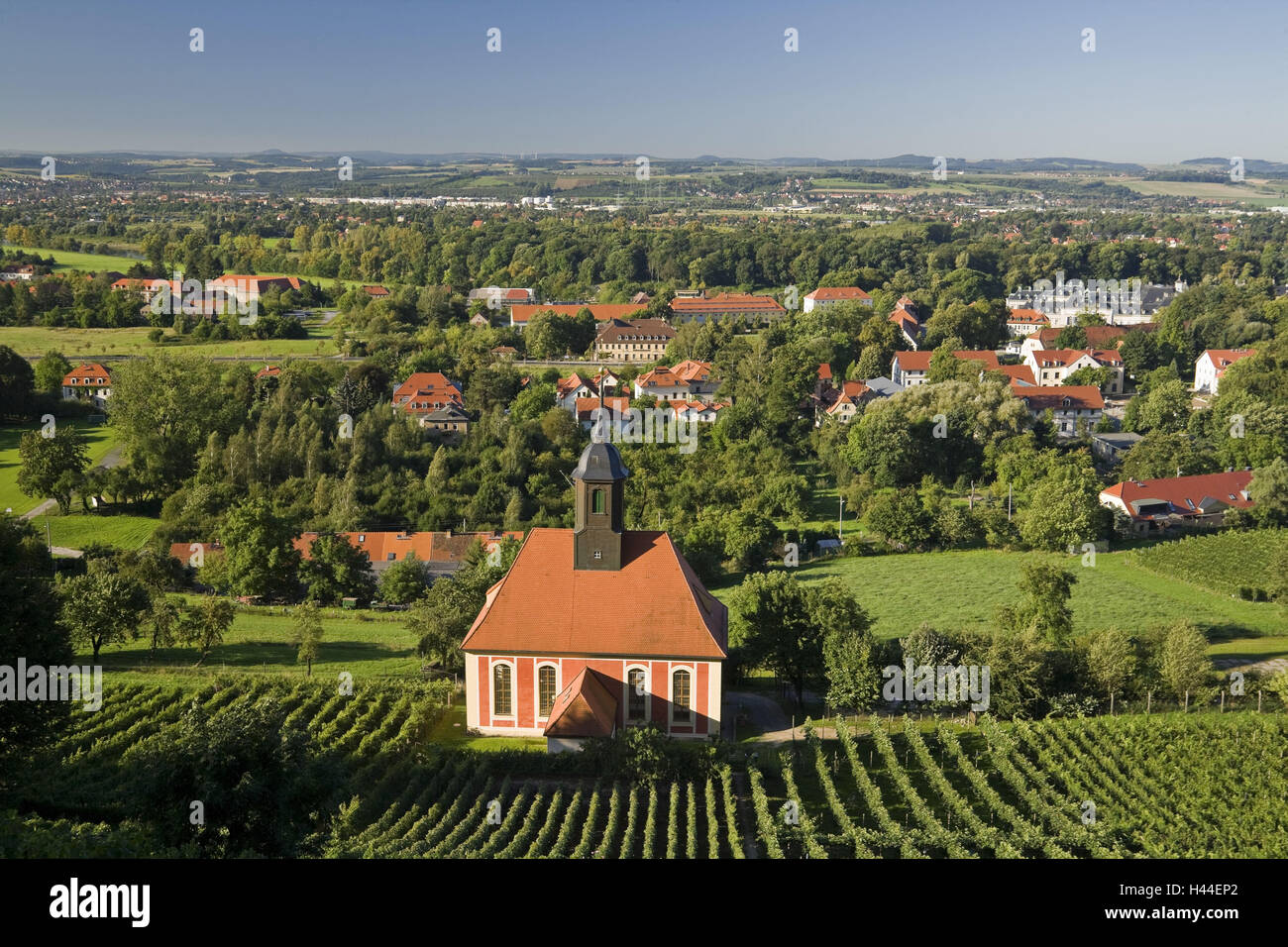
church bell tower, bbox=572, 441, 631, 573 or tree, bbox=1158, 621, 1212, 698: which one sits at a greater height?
church bell tower, bbox=572, 441, 631, 573

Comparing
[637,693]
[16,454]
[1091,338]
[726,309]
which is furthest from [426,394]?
[1091,338]

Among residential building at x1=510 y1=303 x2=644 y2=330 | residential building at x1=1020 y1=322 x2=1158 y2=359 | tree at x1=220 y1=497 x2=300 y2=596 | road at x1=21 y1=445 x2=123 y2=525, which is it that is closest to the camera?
tree at x1=220 y1=497 x2=300 y2=596

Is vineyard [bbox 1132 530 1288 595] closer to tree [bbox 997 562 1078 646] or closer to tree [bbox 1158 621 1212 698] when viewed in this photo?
tree [bbox 997 562 1078 646]

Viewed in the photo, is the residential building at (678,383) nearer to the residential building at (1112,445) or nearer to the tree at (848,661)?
the residential building at (1112,445)

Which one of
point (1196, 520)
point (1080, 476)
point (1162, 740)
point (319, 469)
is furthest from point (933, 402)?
point (1162, 740)

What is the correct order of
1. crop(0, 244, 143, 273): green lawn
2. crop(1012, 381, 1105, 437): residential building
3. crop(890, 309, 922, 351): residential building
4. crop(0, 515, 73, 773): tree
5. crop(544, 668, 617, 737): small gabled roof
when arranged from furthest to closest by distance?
crop(0, 244, 143, 273): green lawn, crop(890, 309, 922, 351): residential building, crop(1012, 381, 1105, 437): residential building, crop(544, 668, 617, 737): small gabled roof, crop(0, 515, 73, 773): tree

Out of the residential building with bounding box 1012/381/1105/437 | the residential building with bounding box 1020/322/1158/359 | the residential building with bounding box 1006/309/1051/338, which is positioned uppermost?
the residential building with bounding box 1006/309/1051/338

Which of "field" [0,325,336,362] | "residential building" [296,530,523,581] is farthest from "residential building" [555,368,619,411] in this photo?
"field" [0,325,336,362]
